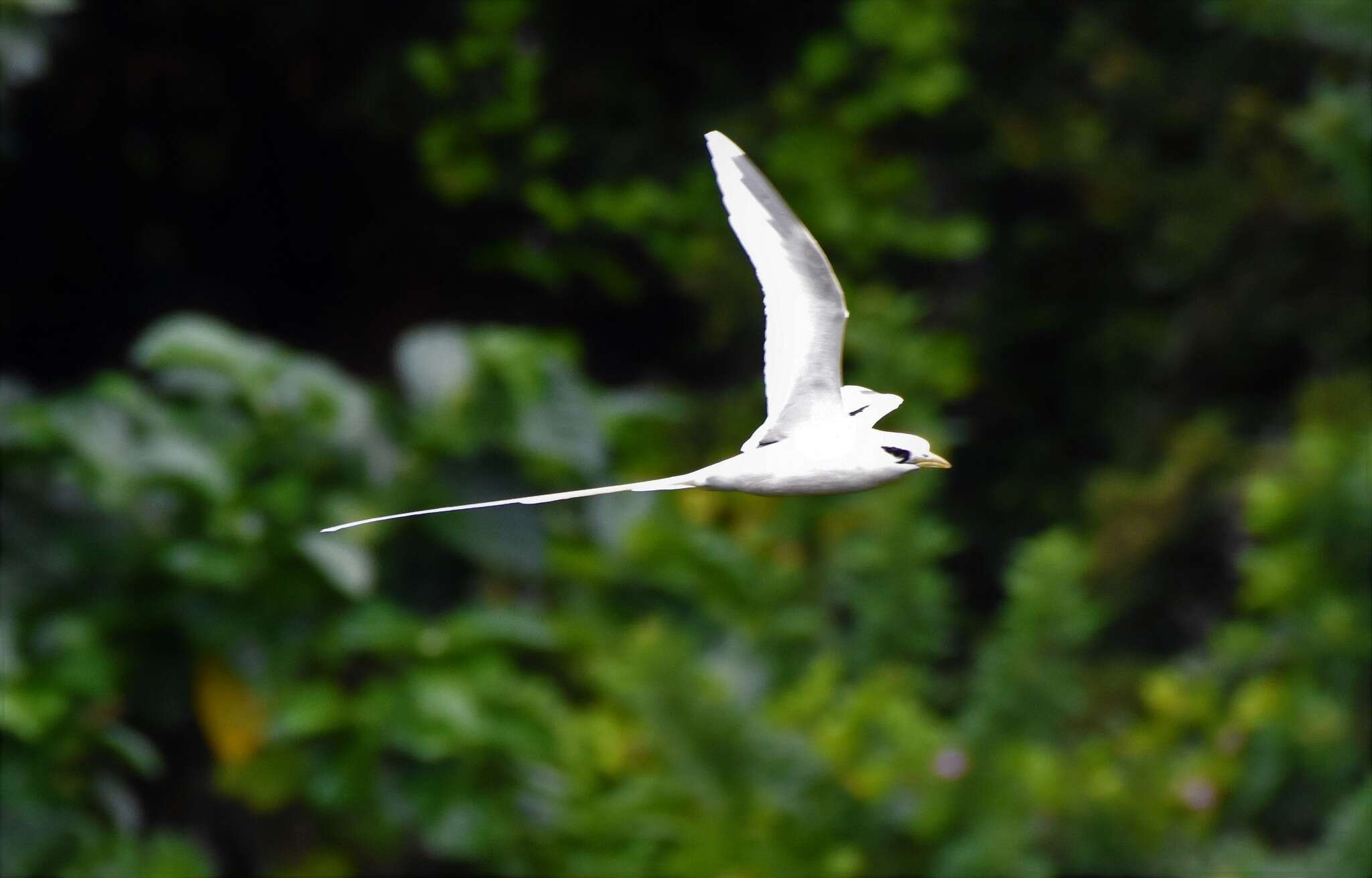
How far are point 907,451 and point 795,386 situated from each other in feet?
0.46

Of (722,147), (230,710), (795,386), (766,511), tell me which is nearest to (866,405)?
(795,386)

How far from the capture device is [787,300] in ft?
6.72

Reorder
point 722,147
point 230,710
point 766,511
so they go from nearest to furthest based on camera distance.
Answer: point 722,147, point 230,710, point 766,511

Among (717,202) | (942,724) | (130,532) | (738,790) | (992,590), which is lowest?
(738,790)

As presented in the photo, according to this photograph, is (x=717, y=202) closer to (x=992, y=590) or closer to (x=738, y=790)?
(x=992, y=590)

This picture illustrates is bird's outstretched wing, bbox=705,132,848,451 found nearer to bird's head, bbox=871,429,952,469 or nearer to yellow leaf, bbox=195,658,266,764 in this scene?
bird's head, bbox=871,429,952,469

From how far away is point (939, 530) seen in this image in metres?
5.39

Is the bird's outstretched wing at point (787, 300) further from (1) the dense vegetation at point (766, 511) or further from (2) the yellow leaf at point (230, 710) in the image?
(2) the yellow leaf at point (230, 710)

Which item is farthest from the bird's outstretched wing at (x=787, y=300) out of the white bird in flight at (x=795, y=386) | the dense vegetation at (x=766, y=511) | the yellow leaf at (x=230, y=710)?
the yellow leaf at (x=230, y=710)

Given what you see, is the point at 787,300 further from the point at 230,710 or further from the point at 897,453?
the point at 230,710

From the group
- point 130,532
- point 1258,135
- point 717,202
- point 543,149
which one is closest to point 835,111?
point 717,202

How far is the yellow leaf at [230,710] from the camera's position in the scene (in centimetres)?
525

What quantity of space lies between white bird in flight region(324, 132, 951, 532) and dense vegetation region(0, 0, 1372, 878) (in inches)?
73.8

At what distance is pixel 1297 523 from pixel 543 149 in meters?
2.86
